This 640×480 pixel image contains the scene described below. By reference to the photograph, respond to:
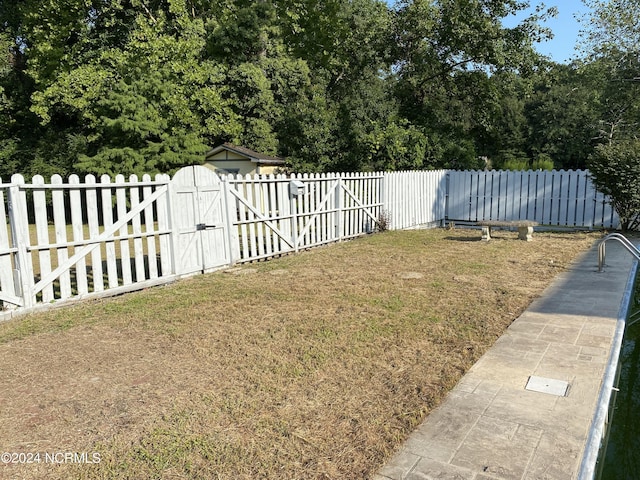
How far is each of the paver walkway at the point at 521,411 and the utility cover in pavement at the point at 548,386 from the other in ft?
0.07

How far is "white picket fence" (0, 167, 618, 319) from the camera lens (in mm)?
6129

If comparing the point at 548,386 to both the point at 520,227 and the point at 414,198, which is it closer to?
the point at 520,227

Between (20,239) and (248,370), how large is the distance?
3717 millimetres

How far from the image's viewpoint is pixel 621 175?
39.0ft

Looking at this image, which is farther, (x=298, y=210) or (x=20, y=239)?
(x=298, y=210)

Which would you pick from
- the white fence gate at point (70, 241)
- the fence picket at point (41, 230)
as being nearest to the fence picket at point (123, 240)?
the white fence gate at point (70, 241)

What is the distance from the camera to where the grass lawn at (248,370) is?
2.99m

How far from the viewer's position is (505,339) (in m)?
4.84

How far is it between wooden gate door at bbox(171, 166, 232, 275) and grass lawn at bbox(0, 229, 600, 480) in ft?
1.55

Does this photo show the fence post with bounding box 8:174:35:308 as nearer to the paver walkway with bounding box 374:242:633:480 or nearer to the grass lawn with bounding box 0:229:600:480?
the grass lawn with bounding box 0:229:600:480

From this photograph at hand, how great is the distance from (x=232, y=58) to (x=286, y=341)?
23.0 m

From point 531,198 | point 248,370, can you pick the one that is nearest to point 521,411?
point 248,370

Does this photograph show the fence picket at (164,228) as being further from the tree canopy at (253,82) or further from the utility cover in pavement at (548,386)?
the tree canopy at (253,82)

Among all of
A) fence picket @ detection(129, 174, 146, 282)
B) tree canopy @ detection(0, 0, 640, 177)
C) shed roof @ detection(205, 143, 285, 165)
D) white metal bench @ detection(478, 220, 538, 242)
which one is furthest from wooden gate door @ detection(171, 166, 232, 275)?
tree canopy @ detection(0, 0, 640, 177)
